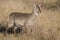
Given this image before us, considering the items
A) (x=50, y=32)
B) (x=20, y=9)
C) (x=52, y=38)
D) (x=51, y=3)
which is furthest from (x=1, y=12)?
(x=51, y=3)

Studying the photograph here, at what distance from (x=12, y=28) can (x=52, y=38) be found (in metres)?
2.34

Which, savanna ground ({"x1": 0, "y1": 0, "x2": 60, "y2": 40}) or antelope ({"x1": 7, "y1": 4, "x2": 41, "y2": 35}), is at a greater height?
antelope ({"x1": 7, "y1": 4, "x2": 41, "y2": 35})

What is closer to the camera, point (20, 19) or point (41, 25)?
point (20, 19)

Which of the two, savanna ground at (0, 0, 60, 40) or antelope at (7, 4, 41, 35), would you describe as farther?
antelope at (7, 4, 41, 35)

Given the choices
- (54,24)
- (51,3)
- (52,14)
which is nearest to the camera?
(54,24)

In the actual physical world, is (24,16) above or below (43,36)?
above

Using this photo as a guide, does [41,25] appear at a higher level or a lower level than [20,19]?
lower

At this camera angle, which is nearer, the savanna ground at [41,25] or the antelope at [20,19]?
the savanna ground at [41,25]

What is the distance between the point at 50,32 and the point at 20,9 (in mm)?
5933

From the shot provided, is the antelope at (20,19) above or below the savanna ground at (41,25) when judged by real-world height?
above

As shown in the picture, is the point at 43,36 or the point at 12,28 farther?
the point at 12,28

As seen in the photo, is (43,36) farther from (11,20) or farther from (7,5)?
(7,5)

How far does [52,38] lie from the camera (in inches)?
437

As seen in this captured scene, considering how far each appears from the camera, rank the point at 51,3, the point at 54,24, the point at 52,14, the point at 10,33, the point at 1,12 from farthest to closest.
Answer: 1. the point at 51,3
2. the point at 52,14
3. the point at 1,12
4. the point at 54,24
5. the point at 10,33
